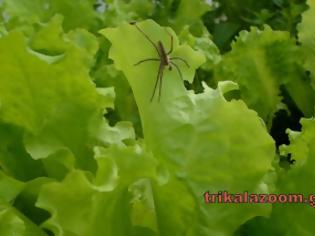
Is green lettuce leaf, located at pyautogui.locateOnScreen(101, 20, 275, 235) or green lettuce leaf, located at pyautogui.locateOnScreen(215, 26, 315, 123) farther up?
green lettuce leaf, located at pyautogui.locateOnScreen(101, 20, 275, 235)

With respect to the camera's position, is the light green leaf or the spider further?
the light green leaf

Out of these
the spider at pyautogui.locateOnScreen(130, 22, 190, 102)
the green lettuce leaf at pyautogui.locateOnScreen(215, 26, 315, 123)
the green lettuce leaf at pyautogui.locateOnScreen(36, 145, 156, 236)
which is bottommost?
the green lettuce leaf at pyautogui.locateOnScreen(215, 26, 315, 123)

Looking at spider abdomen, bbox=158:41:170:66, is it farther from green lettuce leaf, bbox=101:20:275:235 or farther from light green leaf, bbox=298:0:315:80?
light green leaf, bbox=298:0:315:80

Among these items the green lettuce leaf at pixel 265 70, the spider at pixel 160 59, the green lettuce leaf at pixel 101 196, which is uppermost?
the spider at pixel 160 59

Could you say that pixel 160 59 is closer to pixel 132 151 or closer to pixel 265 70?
pixel 132 151

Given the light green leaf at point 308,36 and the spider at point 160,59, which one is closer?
the spider at point 160,59

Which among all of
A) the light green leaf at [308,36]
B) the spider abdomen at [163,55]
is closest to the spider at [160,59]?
the spider abdomen at [163,55]

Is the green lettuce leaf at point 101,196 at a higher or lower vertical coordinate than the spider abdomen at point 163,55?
lower

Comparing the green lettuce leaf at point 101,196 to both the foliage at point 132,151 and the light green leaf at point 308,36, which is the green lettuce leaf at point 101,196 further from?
the light green leaf at point 308,36

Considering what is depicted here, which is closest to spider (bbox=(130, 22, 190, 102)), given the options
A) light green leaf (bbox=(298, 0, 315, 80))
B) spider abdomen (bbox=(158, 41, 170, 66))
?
spider abdomen (bbox=(158, 41, 170, 66))

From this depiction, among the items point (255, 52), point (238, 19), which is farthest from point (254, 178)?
point (238, 19)

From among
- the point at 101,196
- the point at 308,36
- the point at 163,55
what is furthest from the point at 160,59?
the point at 308,36
